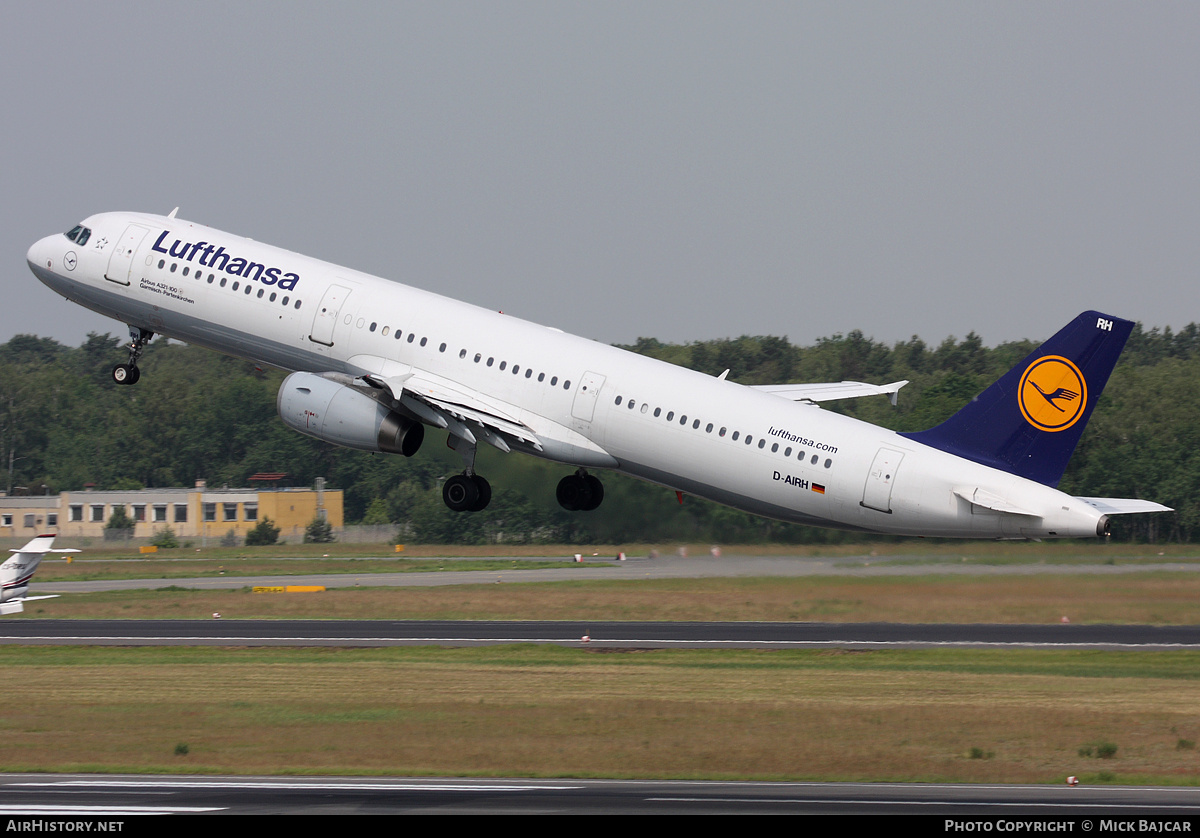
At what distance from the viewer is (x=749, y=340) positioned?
142 m

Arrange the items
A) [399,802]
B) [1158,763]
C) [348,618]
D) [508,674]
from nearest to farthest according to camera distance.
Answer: [399,802] < [1158,763] < [508,674] < [348,618]

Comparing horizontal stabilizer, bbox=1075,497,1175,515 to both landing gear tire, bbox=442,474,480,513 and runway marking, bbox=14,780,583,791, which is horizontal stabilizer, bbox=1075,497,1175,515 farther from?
landing gear tire, bbox=442,474,480,513

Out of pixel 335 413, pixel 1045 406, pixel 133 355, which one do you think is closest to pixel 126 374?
pixel 133 355

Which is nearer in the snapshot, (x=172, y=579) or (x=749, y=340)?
(x=172, y=579)

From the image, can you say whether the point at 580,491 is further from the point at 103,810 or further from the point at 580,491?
the point at 103,810

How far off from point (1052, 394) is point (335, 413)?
18.6 meters

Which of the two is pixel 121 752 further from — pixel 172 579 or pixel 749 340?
A: pixel 749 340

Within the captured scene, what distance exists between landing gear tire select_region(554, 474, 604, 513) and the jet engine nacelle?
540 cm

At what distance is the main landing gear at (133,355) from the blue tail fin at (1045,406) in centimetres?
2501

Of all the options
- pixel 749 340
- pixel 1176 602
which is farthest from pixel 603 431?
pixel 749 340

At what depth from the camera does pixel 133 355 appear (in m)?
44.4

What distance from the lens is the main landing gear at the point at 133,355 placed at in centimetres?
4391

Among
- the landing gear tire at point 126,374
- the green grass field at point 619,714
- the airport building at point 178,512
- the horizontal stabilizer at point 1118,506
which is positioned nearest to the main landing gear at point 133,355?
the landing gear tire at point 126,374

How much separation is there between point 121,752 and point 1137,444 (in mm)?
51025
